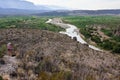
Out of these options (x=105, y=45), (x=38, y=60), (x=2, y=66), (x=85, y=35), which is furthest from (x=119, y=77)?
(x=85, y=35)

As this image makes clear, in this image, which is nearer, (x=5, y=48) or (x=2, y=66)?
(x=2, y=66)

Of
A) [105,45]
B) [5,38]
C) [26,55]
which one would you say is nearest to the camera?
[26,55]

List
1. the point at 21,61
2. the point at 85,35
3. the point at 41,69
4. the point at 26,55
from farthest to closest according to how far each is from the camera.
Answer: the point at 85,35 → the point at 26,55 → the point at 21,61 → the point at 41,69

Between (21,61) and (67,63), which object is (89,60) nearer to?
(67,63)

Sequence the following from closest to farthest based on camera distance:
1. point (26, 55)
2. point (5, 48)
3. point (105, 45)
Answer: point (26, 55) → point (5, 48) → point (105, 45)

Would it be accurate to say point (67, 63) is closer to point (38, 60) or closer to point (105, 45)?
point (38, 60)

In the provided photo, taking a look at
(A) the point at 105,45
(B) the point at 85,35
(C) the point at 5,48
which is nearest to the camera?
(C) the point at 5,48

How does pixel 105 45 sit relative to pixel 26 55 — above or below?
below

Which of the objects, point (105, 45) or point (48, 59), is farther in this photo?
point (105, 45)

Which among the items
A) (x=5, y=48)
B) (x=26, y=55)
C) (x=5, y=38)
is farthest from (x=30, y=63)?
(x=5, y=38)
